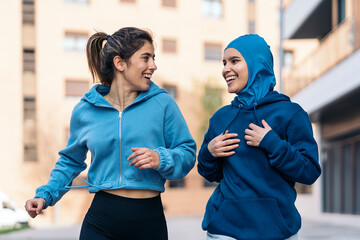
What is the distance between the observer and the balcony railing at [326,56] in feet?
53.3

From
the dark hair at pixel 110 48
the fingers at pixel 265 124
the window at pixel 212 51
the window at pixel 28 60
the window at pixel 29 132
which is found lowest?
the window at pixel 29 132

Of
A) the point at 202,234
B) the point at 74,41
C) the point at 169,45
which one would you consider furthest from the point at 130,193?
the point at 169,45

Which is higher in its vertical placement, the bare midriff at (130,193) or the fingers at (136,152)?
the fingers at (136,152)

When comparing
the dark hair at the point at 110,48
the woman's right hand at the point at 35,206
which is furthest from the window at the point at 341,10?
the woman's right hand at the point at 35,206

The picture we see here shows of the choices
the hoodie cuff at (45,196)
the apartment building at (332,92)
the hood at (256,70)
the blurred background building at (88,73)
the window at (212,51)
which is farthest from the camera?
the window at (212,51)

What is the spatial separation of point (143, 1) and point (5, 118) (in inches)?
486

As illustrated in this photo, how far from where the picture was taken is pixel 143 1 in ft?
131

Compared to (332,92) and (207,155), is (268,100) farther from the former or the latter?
(332,92)

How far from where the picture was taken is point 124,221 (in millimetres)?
3232

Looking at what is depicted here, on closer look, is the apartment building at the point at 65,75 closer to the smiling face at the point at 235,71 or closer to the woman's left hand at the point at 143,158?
A: the smiling face at the point at 235,71

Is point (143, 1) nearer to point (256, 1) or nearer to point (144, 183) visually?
point (256, 1)

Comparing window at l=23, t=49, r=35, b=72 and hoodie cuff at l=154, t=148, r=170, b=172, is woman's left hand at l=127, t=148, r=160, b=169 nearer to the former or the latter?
hoodie cuff at l=154, t=148, r=170, b=172

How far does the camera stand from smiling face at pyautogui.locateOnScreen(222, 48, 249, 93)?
323 centimetres

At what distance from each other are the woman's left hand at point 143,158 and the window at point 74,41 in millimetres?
35273
